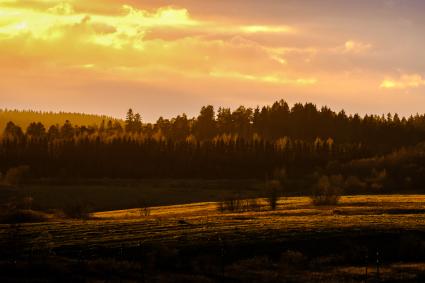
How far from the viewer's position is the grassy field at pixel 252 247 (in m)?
47.3

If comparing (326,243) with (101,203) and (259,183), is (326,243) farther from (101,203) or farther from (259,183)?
(259,183)

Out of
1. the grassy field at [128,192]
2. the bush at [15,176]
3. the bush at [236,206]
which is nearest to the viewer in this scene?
the bush at [236,206]

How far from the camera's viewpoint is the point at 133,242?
Result: 61.9 metres

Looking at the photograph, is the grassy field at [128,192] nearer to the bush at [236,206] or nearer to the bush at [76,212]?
the bush at [236,206]

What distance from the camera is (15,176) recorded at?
189 metres

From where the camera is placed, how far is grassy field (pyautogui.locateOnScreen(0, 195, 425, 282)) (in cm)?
4734

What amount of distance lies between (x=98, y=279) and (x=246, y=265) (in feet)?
43.1

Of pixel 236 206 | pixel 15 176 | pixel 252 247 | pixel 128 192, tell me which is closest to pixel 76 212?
pixel 236 206

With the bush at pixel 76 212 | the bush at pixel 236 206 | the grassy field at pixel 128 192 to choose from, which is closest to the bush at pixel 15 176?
the grassy field at pixel 128 192

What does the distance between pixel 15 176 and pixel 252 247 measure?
14101cm

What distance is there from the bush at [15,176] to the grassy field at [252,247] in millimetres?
106901

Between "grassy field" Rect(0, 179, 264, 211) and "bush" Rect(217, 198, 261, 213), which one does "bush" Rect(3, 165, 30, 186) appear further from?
"bush" Rect(217, 198, 261, 213)

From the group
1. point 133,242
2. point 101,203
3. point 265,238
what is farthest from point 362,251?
point 101,203

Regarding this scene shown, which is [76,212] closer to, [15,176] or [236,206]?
[236,206]
